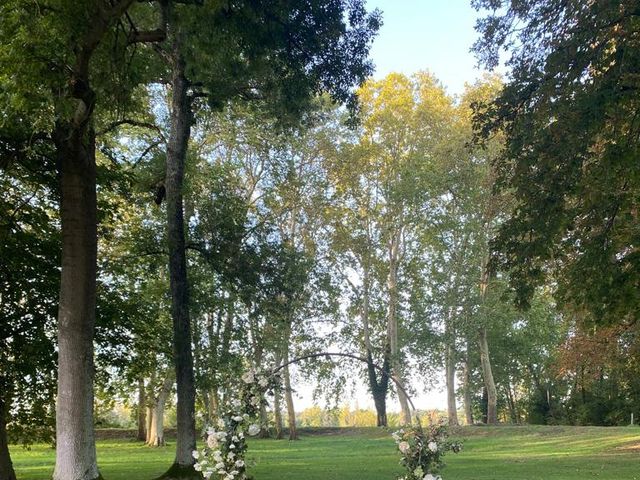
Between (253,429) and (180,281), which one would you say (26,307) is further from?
(253,429)

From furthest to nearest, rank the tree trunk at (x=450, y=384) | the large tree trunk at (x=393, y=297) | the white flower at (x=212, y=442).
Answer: the large tree trunk at (x=393, y=297), the tree trunk at (x=450, y=384), the white flower at (x=212, y=442)

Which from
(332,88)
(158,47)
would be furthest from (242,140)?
(332,88)

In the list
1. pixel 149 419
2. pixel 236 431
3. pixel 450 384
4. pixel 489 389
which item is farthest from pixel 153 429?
pixel 236 431

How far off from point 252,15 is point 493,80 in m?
24.0

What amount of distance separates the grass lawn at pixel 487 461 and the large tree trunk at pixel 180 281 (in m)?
1.57

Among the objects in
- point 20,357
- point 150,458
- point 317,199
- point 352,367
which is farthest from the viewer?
point 352,367

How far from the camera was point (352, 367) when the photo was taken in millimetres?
33344

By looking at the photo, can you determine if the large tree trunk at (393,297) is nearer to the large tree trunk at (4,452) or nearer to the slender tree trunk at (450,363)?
the slender tree trunk at (450,363)

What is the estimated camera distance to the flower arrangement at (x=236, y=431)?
6.41 metres

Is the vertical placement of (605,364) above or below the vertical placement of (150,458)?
above

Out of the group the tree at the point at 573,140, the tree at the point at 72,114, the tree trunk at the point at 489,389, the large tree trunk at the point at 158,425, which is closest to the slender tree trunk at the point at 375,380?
the tree trunk at the point at 489,389

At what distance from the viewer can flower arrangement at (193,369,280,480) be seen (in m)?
6.41

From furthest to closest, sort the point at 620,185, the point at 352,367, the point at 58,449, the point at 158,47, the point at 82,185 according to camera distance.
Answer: the point at 352,367, the point at 158,47, the point at 620,185, the point at 82,185, the point at 58,449

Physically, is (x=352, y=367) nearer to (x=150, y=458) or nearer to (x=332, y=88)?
(x=150, y=458)
